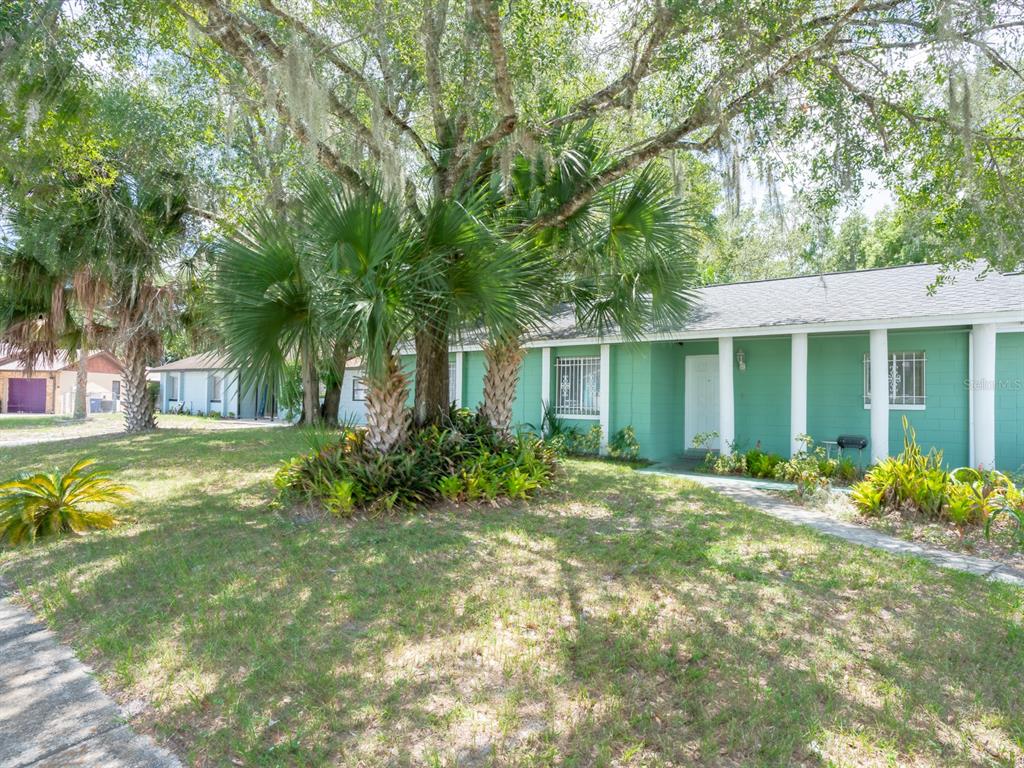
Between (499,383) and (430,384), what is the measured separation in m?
0.93

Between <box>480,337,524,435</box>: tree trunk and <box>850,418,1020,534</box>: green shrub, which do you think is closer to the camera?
<box>850,418,1020,534</box>: green shrub

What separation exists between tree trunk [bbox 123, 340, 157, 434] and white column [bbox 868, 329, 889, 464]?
14.8m


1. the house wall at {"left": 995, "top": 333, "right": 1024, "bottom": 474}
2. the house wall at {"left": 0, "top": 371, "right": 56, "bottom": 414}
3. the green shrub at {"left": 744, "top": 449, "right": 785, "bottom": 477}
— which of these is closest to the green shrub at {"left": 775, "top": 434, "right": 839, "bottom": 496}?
the green shrub at {"left": 744, "top": 449, "right": 785, "bottom": 477}

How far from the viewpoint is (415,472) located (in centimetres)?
713

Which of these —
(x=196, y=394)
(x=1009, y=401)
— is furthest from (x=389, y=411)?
(x=196, y=394)

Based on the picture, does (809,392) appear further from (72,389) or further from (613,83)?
(72,389)

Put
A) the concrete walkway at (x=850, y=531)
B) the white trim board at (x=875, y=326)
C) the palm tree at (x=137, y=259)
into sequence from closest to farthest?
1. the concrete walkway at (x=850, y=531)
2. the white trim board at (x=875, y=326)
3. the palm tree at (x=137, y=259)

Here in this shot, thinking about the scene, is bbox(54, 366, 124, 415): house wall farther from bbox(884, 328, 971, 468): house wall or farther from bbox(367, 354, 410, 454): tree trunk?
bbox(884, 328, 971, 468): house wall

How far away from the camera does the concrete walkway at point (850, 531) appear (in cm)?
528

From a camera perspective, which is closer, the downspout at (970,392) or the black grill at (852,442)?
the downspout at (970,392)

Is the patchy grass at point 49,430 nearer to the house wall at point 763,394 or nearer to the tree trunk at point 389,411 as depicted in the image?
the tree trunk at point 389,411

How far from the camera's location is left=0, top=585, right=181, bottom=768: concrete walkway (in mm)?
2705

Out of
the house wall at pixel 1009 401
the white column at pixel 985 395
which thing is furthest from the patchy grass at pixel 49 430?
the house wall at pixel 1009 401

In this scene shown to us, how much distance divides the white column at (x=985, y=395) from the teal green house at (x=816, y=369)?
16mm
